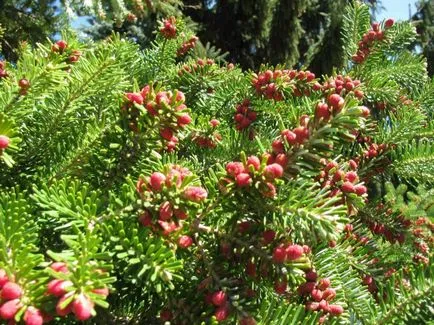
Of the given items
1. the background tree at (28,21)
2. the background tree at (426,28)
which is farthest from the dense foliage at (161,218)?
the background tree at (426,28)

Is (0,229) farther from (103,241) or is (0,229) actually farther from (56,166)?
(56,166)

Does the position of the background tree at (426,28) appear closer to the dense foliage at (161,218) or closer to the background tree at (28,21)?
the background tree at (28,21)

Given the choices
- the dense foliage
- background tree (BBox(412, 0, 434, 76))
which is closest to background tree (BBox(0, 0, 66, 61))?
the dense foliage

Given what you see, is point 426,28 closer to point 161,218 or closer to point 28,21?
point 28,21

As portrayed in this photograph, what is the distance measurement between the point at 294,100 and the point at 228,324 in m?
0.93

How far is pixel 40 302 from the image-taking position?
2.15 ft

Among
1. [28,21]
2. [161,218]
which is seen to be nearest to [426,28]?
[28,21]

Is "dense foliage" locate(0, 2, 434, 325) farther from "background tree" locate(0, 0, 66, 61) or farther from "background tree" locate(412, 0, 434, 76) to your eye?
"background tree" locate(412, 0, 434, 76)

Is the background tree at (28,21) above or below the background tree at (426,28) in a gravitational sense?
above

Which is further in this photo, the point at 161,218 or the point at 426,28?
the point at 426,28

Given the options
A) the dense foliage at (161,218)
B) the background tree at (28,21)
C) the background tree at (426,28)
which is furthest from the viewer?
the background tree at (426,28)

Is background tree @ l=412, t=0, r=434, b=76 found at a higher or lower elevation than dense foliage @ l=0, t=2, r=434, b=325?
lower

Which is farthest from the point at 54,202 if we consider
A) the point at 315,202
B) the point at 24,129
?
the point at 315,202

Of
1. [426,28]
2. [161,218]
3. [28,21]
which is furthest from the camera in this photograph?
[426,28]
